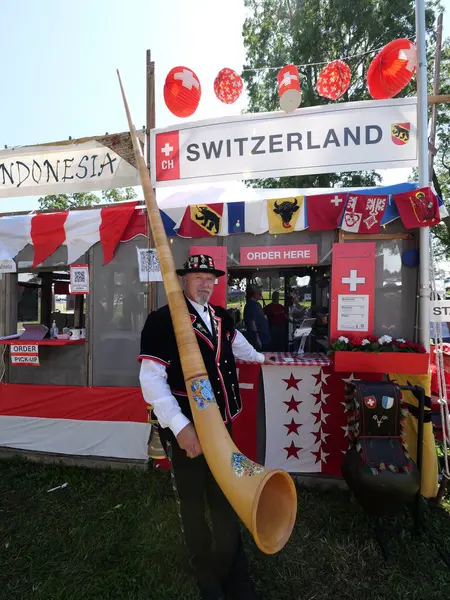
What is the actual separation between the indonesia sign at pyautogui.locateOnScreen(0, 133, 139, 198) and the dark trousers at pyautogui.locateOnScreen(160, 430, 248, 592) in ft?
9.54

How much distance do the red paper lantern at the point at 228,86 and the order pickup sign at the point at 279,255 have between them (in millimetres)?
1575

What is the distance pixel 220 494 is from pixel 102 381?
2333 millimetres

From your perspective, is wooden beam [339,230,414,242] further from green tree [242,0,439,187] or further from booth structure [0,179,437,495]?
green tree [242,0,439,187]

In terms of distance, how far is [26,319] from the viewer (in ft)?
15.1

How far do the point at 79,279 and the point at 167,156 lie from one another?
65.0 inches

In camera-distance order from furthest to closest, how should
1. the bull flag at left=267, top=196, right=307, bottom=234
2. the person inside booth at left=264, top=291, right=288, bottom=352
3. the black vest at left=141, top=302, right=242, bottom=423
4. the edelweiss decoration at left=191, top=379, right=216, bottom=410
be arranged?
the person inside booth at left=264, top=291, right=288, bottom=352 < the bull flag at left=267, top=196, right=307, bottom=234 < the black vest at left=141, top=302, right=242, bottom=423 < the edelweiss decoration at left=191, top=379, right=216, bottom=410

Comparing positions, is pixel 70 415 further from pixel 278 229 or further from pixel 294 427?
pixel 278 229

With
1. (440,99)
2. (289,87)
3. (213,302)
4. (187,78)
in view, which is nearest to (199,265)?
(213,302)

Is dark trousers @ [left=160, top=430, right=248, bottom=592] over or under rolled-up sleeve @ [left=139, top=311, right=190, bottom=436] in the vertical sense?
under

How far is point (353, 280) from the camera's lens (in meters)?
3.39

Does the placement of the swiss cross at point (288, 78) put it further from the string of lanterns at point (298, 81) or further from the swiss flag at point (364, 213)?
the swiss flag at point (364, 213)

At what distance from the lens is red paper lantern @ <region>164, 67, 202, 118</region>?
348cm

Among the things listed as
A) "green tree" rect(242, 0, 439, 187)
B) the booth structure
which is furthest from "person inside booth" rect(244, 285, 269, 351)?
"green tree" rect(242, 0, 439, 187)

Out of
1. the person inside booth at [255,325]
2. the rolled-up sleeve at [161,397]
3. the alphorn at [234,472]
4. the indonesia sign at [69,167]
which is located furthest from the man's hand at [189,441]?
the person inside booth at [255,325]
